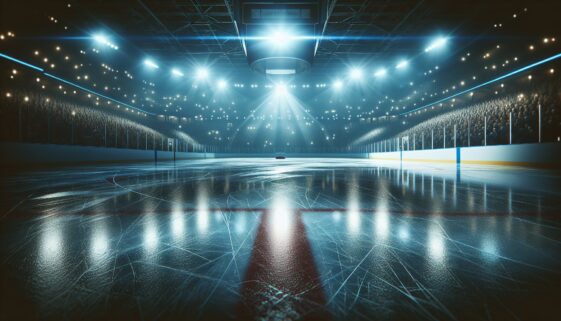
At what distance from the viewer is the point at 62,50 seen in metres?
14.6

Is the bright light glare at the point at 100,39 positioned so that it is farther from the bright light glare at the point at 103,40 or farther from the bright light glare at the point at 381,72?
the bright light glare at the point at 381,72

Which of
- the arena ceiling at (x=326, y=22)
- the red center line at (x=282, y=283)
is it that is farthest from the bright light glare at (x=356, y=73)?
the red center line at (x=282, y=283)

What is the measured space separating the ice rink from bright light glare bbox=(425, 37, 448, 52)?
18.1 metres

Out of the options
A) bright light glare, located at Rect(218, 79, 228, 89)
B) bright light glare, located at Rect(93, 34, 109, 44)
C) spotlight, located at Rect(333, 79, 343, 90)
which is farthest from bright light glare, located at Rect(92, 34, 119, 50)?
spotlight, located at Rect(333, 79, 343, 90)

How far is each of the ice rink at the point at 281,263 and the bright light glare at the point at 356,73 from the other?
917 inches

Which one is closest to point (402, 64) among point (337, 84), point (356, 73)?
point (356, 73)

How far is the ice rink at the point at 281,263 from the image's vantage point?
112 cm

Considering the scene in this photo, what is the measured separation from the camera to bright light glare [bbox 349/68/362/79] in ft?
78.3

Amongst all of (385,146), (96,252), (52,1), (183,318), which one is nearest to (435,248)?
(183,318)

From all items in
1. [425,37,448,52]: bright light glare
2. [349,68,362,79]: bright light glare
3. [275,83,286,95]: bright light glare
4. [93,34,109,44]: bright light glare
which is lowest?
[425,37,448,52]: bright light glare

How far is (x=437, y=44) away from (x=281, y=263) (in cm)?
2151

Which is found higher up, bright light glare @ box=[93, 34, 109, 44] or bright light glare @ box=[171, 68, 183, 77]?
bright light glare @ box=[171, 68, 183, 77]

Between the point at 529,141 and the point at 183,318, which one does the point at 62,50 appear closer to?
the point at 183,318

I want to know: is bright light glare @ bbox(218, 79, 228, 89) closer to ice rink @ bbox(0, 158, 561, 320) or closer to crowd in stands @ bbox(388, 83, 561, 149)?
crowd in stands @ bbox(388, 83, 561, 149)
